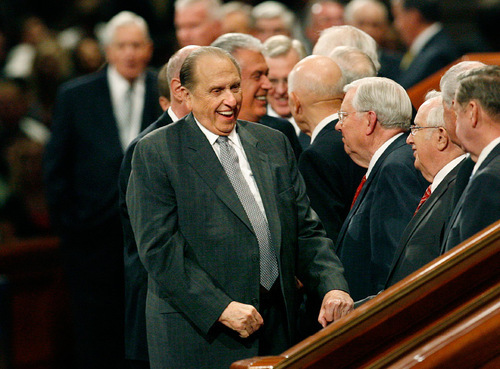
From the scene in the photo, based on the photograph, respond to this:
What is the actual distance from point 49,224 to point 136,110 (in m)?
1.29

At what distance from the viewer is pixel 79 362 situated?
6.32 m

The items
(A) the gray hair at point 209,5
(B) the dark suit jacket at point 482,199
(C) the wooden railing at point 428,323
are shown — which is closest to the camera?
(C) the wooden railing at point 428,323

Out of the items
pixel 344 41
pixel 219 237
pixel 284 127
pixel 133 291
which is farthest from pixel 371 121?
pixel 344 41

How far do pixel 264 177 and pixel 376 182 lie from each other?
19.9 inches

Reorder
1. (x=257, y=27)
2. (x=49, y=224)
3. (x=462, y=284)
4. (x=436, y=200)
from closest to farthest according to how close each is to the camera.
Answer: (x=462, y=284), (x=436, y=200), (x=49, y=224), (x=257, y=27)

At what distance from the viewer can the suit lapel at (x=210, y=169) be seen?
3.21 metres

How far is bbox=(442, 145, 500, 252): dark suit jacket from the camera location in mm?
2506

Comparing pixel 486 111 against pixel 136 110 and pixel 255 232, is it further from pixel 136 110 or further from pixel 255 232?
pixel 136 110

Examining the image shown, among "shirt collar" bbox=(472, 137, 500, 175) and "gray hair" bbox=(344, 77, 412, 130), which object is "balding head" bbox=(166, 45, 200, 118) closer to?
"gray hair" bbox=(344, 77, 412, 130)

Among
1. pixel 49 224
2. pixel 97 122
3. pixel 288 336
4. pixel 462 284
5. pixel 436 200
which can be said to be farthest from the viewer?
pixel 49 224

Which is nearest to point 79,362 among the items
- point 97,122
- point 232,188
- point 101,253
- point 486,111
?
point 101,253

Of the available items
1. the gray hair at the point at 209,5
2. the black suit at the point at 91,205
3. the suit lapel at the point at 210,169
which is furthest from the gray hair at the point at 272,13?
the suit lapel at the point at 210,169

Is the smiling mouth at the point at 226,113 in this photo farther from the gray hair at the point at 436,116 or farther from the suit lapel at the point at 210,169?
the gray hair at the point at 436,116

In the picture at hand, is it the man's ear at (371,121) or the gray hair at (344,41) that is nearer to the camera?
the man's ear at (371,121)
